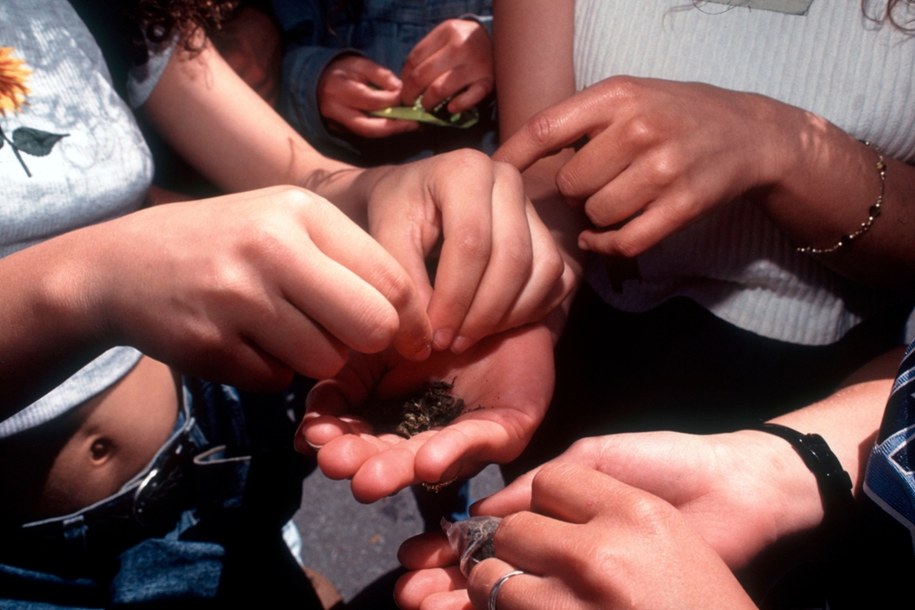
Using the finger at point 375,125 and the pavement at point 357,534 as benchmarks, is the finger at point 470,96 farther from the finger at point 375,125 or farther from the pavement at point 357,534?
the pavement at point 357,534

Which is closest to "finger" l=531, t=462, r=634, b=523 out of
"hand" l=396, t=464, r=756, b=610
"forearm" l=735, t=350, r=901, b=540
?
"hand" l=396, t=464, r=756, b=610

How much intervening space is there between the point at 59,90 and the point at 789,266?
153 cm

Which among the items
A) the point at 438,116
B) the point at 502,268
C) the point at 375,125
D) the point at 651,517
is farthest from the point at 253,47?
the point at 651,517

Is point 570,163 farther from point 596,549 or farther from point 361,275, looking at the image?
point 596,549

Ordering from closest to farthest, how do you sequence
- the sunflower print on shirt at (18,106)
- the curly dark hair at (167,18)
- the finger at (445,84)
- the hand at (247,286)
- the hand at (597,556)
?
the hand at (597,556) < the hand at (247,286) < the sunflower print on shirt at (18,106) < the curly dark hair at (167,18) < the finger at (445,84)

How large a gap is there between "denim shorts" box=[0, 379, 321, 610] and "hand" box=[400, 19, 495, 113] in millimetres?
930

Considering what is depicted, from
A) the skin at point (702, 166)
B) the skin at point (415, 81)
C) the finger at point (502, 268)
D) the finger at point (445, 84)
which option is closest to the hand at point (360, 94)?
the skin at point (415, 81)

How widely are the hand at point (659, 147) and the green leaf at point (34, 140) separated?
2.96 ft

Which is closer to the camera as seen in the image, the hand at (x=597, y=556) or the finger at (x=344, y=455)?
the hand at (x=597, y=556)

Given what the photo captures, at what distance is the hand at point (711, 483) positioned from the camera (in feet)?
2.99

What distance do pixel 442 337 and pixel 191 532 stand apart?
83 centimetres

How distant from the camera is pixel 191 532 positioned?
1.36 meters

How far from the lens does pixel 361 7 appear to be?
1798 millimetres

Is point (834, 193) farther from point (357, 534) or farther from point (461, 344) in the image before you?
point (357, 534)
